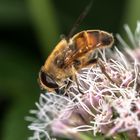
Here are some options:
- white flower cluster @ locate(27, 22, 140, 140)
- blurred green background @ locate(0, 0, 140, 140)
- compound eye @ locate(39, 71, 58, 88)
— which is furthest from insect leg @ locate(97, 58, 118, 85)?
blurred green background @ locate(0, 0, 140, 140)

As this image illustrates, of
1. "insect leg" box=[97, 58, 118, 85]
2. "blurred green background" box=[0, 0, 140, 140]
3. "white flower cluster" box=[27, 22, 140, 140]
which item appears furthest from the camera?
"blurred green background" box=[0, 0, 140, 140]

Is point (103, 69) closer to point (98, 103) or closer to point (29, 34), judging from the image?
point (98, 103)

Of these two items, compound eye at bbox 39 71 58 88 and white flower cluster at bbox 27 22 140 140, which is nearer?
white flower cluster at bbox 27 22 140 140

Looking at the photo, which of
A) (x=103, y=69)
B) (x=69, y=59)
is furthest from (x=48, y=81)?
(x=103, y=69)

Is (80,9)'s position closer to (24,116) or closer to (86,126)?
(24,116)

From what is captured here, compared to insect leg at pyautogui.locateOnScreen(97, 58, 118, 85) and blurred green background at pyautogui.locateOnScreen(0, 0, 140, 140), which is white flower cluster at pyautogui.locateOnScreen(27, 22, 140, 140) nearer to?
insect leg at pyautogui.locateOnScreen(97, 58, 118, 85)

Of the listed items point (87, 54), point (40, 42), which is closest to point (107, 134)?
point (87, 54)
